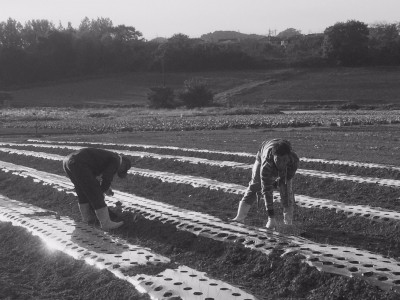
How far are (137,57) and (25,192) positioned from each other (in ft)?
304

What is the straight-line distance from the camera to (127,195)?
1383 cm

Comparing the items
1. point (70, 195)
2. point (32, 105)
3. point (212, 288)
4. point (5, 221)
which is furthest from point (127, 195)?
point (32, 105)

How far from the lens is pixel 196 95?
7162 centimetres

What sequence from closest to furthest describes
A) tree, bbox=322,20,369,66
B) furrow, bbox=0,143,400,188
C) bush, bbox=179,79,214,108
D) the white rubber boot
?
the white rubber boot → furrow, bbox=0,143,400,188 → bush, bbox=179,79,214,108 → tree, bbox=322,20,369,66

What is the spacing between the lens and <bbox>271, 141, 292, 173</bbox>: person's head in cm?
900

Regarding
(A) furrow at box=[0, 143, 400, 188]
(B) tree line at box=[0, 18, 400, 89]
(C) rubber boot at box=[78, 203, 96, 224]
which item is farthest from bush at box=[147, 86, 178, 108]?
(C) rubber boot at box=[78, 203, 96, 224]

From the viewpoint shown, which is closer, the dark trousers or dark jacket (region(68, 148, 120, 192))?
the dark trousers

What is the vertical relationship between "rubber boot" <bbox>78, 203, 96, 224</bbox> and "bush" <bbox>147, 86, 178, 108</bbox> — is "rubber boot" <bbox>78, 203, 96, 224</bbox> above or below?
above

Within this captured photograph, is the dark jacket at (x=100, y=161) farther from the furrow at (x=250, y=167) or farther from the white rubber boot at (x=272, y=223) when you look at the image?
the furrow at (x=250, y=167)

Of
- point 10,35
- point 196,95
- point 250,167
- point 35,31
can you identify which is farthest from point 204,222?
point 35,31

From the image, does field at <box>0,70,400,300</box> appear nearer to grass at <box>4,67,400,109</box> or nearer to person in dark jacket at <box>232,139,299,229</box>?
person in dark jacket at <box>232,139,299,229</box>

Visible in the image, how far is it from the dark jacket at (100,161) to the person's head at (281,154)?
3017mm

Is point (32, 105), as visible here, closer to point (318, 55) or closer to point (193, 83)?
point (193, 83)

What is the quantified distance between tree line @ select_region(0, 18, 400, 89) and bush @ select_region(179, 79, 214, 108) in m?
28.8
